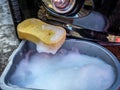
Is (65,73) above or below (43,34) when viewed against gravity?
below

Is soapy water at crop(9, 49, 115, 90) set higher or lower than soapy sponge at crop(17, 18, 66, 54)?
lower

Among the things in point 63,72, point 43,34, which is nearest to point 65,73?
point 63,72

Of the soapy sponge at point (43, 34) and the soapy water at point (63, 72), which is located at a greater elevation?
the soapy sponge at point (43, 34)

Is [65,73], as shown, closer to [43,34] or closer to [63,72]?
[63,72]

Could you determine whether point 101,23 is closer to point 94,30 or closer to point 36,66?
point 94,30

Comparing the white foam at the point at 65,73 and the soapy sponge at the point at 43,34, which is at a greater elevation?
the soapy sponge at the point at 43,34
